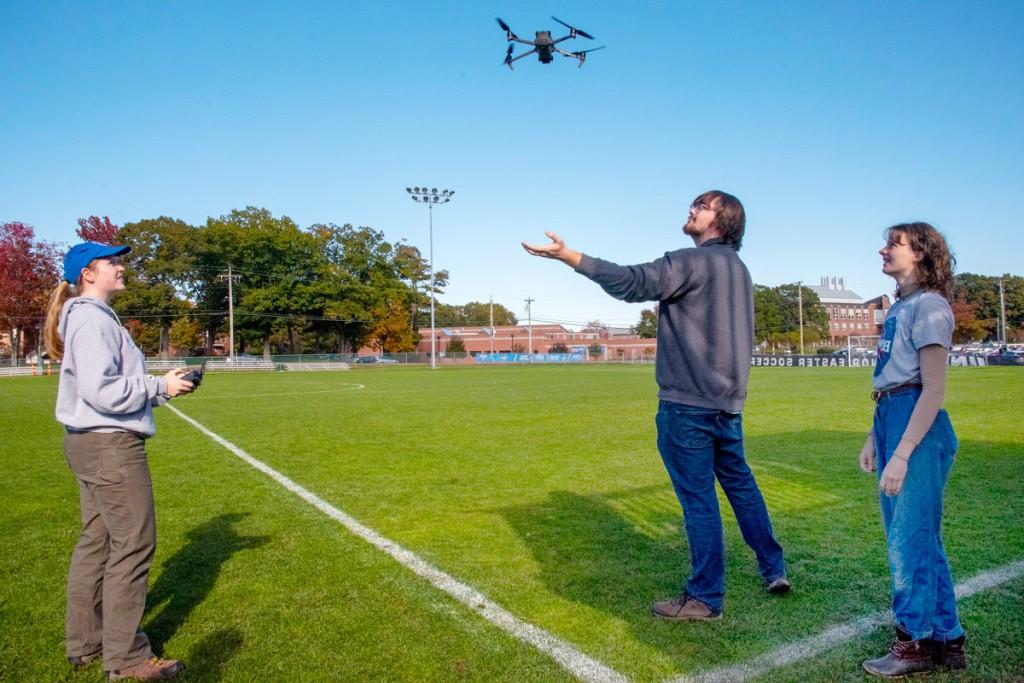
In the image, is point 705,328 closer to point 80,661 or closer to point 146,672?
point 146,672

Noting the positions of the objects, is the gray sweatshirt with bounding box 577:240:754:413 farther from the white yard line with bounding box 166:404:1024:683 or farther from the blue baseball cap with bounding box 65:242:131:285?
A: the blue baseball cap with bounding box 65:242:131:285

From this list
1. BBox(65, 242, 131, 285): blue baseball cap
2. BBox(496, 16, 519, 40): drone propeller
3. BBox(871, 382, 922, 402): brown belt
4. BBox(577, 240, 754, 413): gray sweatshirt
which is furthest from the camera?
BBox(496, 16, 519, 40): drone propeller

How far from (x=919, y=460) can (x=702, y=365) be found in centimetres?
99

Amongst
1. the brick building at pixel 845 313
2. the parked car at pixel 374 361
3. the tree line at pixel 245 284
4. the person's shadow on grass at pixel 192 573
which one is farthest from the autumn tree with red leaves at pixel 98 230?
A: the brick building at pixel 845 313

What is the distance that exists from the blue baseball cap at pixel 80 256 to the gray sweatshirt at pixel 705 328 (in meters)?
2.54

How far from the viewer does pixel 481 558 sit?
178 inches

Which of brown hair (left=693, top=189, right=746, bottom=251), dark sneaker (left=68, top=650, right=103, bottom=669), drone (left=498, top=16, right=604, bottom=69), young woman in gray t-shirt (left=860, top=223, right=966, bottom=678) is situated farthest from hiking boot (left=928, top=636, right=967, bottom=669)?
drone (left=498, top=16, right=604, bottom=69)

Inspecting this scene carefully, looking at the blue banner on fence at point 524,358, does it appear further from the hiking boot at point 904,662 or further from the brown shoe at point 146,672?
the hiking boot at point 904,662

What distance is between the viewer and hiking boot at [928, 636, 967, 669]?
2.81 metres

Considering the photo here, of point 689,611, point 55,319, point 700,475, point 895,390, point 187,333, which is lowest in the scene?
point 689,611

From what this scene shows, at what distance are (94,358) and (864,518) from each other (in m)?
5.30

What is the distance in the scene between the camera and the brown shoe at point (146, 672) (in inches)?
115

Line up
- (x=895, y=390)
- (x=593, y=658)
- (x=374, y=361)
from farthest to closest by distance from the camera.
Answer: (x=374, y=361)
(x=593, y=658)
(x=895, y=390)

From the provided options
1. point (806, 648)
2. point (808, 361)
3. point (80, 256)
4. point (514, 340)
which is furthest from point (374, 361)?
point (806, 648)
